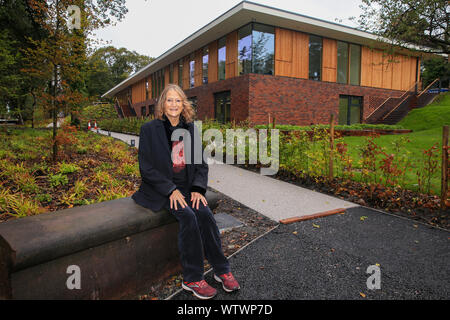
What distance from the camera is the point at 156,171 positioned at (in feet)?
8.80

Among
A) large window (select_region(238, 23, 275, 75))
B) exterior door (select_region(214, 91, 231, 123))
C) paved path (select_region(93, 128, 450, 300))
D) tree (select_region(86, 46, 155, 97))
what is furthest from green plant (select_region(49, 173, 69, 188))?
tree (select_region(86, 46, 155, 97))

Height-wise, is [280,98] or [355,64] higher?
[355,64]

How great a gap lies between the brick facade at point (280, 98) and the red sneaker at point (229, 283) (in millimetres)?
12053

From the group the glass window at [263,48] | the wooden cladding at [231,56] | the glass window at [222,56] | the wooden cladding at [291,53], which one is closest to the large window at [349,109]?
the wooden cladding at [291,53]

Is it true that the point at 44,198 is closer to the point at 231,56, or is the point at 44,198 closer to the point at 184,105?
the point at 184,105

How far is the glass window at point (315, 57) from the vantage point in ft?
57.0

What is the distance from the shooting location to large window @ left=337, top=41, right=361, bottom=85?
1872 centimetres

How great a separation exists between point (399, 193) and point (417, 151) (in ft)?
18.1

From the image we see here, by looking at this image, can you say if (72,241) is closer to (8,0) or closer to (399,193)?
(399,193)

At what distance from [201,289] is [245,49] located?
15462mm

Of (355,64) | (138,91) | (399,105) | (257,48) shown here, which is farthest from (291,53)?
(138,91)
